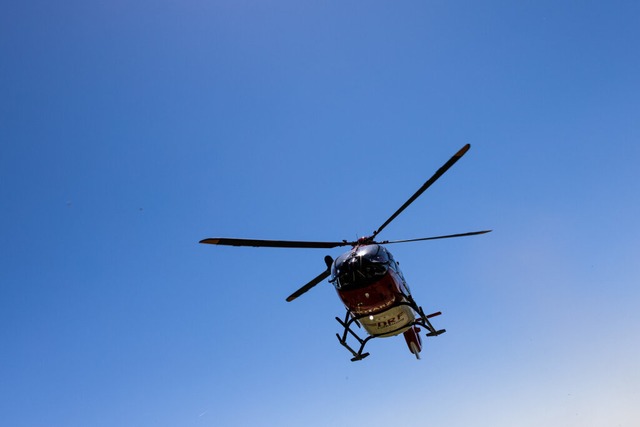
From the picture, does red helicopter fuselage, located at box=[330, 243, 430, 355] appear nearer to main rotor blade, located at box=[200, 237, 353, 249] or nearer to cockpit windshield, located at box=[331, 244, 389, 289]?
cockpit windshield, located at box=[331, 244, 389, 289]

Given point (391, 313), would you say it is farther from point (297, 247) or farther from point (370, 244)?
point (297, 247)

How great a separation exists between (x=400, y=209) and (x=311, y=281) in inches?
177

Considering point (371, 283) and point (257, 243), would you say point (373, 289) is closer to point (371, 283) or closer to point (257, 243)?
point (371, 283)

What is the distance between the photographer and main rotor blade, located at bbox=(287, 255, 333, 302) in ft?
55.7

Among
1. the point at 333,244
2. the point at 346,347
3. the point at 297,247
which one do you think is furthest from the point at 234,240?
the point at 346,347

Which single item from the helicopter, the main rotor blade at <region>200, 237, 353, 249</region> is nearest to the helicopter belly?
the helicopter

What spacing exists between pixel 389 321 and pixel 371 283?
210 centimetres

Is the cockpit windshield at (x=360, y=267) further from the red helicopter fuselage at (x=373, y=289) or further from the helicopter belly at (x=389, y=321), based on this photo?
the helicopter belly at (x=389, y=321)

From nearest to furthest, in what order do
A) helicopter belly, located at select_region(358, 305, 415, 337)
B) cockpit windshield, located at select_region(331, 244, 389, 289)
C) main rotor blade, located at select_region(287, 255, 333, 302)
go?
1. cockpit windshield, located at select_region(331, 244, 389, 289)
2. helicopter belly, located at select_region(358, 305, 415, 337)
3. main rotor blade, located at select_region(287, 255, 333, 302)

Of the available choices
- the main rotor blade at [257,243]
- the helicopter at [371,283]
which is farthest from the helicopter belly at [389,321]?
the main rotor blade at [257,243]

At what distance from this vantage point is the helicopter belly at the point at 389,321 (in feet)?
51.7

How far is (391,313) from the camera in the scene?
621 inches

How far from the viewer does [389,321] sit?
52.8 ft

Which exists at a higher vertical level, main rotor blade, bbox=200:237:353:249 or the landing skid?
main rotor blade, bbox=200:237:353:249
